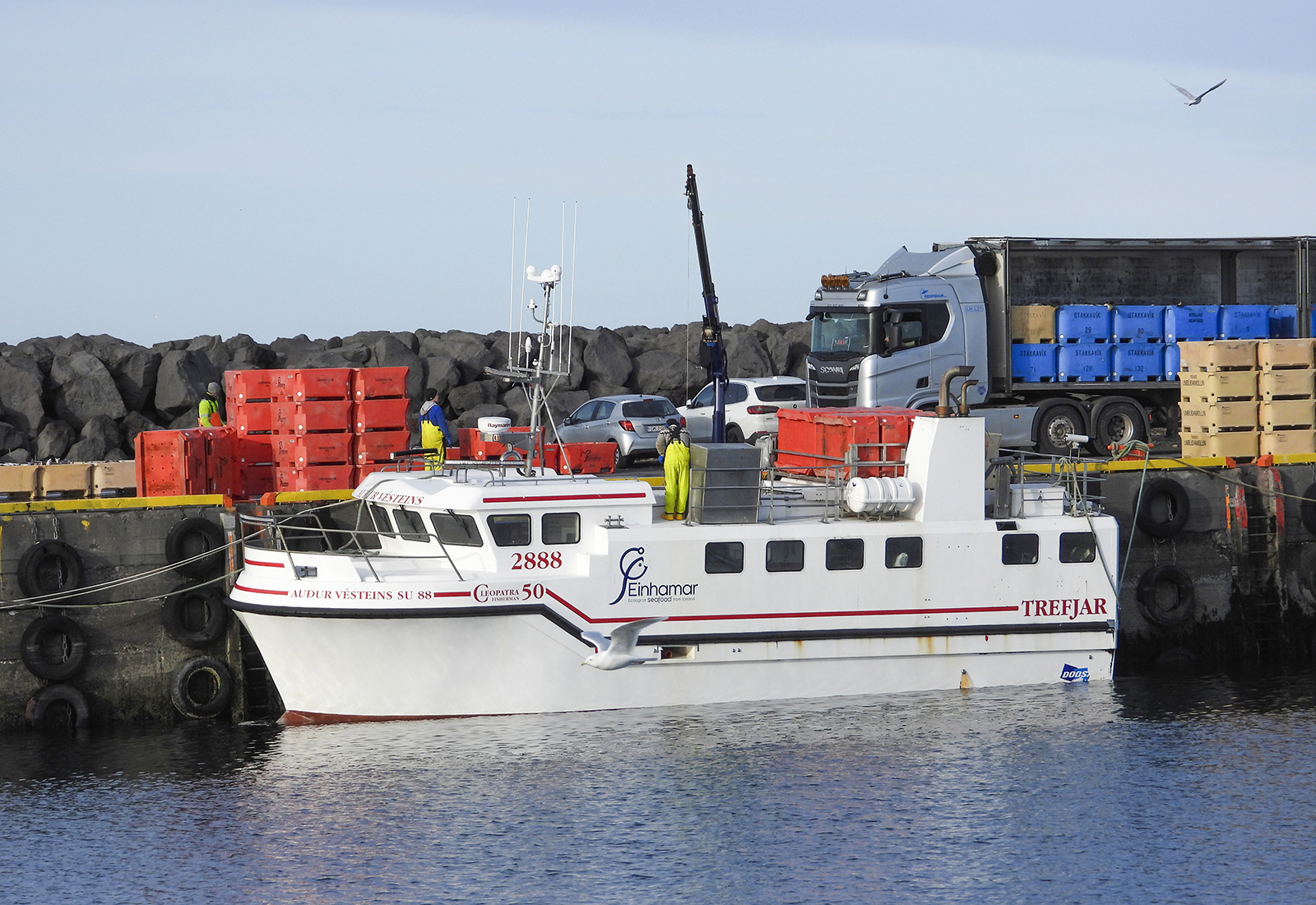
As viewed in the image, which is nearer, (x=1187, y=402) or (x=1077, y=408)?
(x=1187, y=402)

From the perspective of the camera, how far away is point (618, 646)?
17312 mm

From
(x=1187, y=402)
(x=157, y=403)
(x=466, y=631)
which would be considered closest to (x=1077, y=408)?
(x=1187, y=402)

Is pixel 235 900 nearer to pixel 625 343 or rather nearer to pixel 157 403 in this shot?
pixel 157 403

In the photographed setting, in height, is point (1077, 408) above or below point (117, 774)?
above

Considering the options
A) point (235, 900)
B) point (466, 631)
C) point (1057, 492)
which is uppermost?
point (1057, 492)

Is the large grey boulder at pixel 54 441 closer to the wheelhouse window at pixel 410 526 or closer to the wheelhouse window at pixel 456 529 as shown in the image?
the wheelhouse window at pixel 410 526

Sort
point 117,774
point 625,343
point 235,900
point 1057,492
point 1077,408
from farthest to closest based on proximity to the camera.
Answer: point 625,343 < point 1077,408 < point 1057,492 < point 117,774 < point 235,900

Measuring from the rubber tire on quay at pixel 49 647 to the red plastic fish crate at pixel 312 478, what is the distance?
→ 350 centimetres

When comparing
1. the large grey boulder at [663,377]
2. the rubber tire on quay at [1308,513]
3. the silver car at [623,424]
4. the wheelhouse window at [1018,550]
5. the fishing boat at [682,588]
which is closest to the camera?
the fishing boat at [682,588]

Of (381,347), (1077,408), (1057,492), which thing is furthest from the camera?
(381,347)

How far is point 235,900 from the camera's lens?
43.8ft

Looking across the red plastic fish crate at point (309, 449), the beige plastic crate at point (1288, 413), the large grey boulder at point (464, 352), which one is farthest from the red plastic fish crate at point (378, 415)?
the large grey boulder at point (464, 352)

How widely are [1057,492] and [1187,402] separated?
5974mm

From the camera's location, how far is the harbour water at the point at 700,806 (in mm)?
13594
